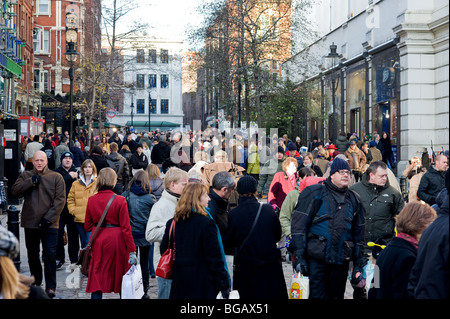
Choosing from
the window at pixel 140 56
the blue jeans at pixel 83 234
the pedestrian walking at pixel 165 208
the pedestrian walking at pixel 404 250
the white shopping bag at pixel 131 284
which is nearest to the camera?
the pedestrian walking at pixel 404 250

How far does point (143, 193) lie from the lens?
390 inches

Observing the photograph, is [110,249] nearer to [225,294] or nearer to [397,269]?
[225,294]

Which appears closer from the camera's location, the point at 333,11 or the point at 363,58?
the point at 363,58

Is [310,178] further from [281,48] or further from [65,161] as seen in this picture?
[281,48]

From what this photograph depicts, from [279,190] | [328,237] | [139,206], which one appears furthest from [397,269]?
[279,190]

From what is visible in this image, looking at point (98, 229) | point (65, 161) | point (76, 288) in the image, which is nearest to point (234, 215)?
point (98, 229)

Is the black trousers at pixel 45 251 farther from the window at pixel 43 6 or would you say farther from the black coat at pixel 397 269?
the window at pixel 43 6

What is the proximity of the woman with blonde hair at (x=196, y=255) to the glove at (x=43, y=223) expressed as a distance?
363 cm

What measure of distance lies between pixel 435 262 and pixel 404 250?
1.20 m

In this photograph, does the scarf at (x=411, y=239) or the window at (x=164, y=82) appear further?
the window at (x=164, y=82)

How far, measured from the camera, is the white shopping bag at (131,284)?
8.19 meters

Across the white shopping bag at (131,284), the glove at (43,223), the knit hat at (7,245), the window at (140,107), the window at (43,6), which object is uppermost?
the window at (43,6)

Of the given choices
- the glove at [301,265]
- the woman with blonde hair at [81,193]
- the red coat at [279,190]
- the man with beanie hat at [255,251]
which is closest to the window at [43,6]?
the red coat at [279,190]
